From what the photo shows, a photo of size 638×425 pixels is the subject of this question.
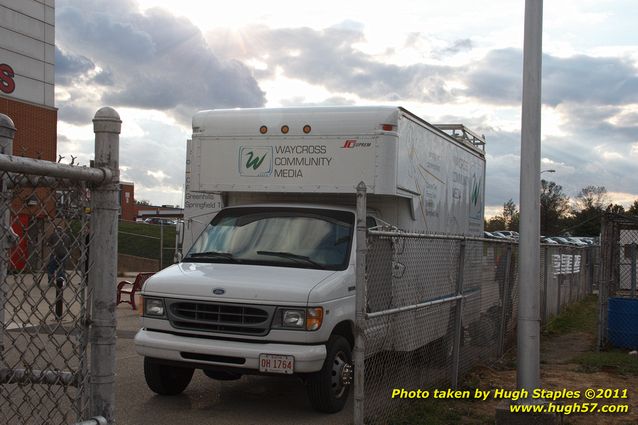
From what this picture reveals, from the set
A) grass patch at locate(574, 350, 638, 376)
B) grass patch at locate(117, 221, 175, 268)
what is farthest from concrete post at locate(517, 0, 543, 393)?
grass patch at locate(117, 221, 175, 268)

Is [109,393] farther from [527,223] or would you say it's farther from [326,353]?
[527,223]

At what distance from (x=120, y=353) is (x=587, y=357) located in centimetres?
676

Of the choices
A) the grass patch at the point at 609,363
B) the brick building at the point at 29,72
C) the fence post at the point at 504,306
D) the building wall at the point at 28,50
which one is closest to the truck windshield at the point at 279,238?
the fence post at the point at 504,306

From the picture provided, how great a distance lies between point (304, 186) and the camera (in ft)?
27.9

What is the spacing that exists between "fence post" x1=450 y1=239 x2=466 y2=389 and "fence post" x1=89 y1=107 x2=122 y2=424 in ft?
19.4

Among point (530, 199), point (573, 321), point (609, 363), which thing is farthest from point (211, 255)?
point (573, 321)

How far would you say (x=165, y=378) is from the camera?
7.47 metres

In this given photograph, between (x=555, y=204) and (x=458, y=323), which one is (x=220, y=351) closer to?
(x=458, y=323)

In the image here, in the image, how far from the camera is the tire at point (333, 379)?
6703 millimetres

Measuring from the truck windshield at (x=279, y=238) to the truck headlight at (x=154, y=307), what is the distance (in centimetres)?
78

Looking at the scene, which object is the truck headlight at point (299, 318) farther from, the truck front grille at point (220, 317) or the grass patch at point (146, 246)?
the grass patch at point (146, 246)

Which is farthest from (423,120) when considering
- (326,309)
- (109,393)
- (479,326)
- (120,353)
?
(109,393)

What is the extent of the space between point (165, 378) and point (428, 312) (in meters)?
2.86

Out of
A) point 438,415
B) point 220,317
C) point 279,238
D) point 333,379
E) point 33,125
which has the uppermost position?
point 33,125
